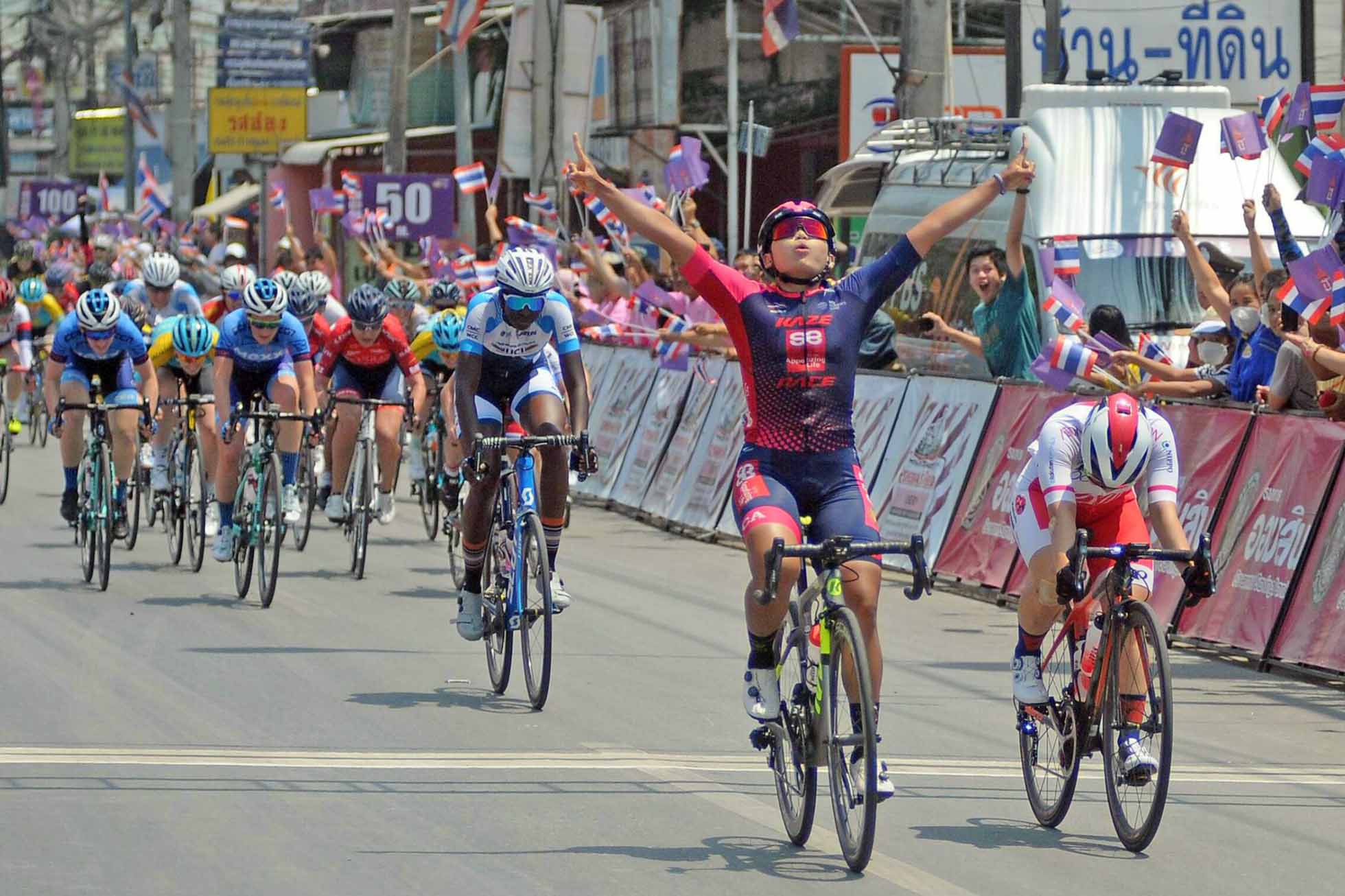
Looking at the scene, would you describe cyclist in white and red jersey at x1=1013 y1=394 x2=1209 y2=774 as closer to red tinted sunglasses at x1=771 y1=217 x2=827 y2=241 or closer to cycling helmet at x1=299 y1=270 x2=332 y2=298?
red tinted sunglasses at x1=771 y1=217 x2=827 y2=241

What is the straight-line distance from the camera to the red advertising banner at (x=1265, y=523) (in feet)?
37.7

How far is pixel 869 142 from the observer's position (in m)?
18.3

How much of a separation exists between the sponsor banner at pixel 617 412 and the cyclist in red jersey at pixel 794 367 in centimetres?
1192

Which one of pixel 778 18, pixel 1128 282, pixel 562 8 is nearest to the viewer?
pixel 1128 282

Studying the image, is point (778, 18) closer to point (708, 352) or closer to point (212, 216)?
point (708, 352)

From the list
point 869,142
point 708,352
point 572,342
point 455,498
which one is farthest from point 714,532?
point 572,342

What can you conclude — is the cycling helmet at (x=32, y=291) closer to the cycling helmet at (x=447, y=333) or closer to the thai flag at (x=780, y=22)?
the thai flag at (x=780, y=22)

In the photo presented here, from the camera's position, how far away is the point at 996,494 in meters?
14.2

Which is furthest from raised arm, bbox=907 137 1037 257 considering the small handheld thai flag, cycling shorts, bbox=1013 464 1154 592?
the small handheld thai flag

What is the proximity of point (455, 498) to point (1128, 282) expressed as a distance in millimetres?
5315

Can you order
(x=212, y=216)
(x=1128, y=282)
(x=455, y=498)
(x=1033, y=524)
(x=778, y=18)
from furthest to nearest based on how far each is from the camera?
(x=212, y=216), (x=778, y=18), (x=1128, y=282), (x=455, y=498), (x=1033, y=524)

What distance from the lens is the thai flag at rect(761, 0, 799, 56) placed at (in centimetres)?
2048

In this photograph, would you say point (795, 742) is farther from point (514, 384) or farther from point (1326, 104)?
point (1326, 104)

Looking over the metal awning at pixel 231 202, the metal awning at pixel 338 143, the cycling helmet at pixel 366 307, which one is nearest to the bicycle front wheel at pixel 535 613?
the cycling helmet at pixel 366 307
